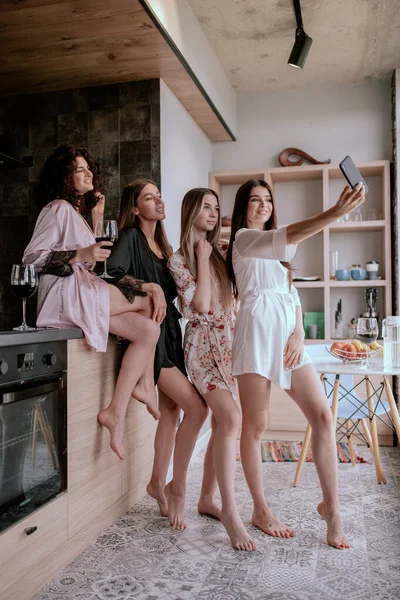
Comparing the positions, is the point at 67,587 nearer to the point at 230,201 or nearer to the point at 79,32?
the point at 79,32

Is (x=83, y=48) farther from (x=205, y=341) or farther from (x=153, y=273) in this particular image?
(x=205, y=341)

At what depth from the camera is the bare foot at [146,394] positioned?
2.69 m

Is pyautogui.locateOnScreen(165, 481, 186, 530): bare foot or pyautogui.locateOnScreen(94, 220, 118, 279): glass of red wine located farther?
pyautogui.locateOnScreen(165, 481, 186, 530): bare foot

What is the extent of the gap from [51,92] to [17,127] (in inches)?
12.6

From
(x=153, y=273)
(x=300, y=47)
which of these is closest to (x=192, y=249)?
(x=153, y=273)

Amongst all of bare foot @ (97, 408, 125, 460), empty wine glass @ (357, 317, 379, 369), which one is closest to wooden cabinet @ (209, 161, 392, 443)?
empty wine glass @ (357, 317, 379, 369)

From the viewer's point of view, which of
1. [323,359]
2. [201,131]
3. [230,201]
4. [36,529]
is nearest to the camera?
[36,529]

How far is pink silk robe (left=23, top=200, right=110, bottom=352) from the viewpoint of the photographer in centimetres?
246

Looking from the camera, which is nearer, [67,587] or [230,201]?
[67,587]

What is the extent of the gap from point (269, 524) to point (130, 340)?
1.01m

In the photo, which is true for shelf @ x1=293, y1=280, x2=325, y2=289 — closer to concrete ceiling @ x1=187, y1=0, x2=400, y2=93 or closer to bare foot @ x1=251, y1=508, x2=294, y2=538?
concrete ceiling @ x1=187, y1=0, x2=400, y2=93

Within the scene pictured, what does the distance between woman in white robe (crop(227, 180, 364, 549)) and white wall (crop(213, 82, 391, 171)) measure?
2.60 meters

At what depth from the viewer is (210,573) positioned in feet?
7.19

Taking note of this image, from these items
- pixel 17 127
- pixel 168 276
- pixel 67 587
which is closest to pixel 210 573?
pixel 67 587
